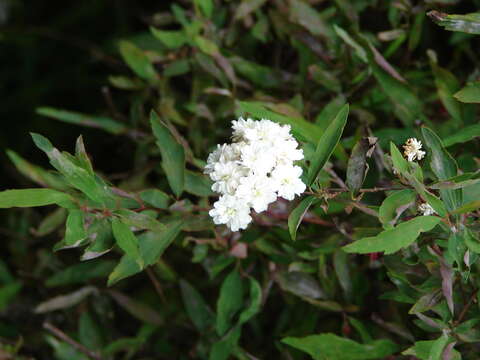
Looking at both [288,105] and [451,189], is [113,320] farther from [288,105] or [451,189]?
[451,189]

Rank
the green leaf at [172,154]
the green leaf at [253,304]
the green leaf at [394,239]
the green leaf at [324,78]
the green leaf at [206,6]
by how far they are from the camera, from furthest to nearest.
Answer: the green leaf at [206,6]
the green leaf at [324,78]
the green leaf at [253,304]
the green leaf at [172,154]
the green leaf at [394,239]

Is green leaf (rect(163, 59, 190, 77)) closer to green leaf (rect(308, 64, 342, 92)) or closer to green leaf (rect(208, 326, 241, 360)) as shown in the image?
green leaf (rect(308, 64, 342, 92))

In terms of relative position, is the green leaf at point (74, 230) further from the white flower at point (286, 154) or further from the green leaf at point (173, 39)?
the green leaf at point (173, 39)

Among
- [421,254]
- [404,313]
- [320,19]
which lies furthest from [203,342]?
[320,19]

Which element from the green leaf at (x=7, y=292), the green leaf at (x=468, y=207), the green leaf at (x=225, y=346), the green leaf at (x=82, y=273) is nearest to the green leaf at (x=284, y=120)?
the green leaf at (x=468, y=207)

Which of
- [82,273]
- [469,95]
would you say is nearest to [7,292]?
[82,273]

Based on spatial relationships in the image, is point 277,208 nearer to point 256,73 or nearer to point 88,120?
point 256,73
